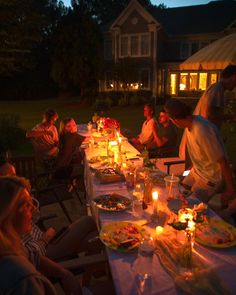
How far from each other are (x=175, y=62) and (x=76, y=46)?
880cm

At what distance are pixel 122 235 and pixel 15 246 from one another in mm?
1011

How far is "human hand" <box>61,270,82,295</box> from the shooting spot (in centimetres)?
246

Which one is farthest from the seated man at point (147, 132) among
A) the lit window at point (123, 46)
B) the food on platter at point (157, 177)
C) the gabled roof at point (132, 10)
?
the lit window at point (123, 46)

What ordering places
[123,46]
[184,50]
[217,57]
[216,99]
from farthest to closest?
[184,50]
[123,46]
[217,57]
[216,99]

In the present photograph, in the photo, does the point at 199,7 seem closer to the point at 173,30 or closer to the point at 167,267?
the point at 173,30

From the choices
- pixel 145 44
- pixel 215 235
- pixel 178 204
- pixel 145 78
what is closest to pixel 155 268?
pixel 215 235

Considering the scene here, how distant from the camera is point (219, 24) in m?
28.0

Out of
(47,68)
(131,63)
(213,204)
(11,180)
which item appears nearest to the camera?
(11,180)

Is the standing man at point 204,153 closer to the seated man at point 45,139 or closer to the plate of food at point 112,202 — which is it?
the plate of food at point 112,202

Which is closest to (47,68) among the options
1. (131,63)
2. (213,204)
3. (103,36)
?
(103,36)

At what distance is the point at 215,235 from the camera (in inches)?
102

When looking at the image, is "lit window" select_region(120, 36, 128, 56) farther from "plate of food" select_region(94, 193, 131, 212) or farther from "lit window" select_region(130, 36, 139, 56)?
"plate of food" select_region(94, 193, 131, 212)

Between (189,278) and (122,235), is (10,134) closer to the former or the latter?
(122,235)

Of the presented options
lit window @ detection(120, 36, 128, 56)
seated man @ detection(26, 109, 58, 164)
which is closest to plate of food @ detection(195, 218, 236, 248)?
seated man @ detection(26, 109, 58, 164)
